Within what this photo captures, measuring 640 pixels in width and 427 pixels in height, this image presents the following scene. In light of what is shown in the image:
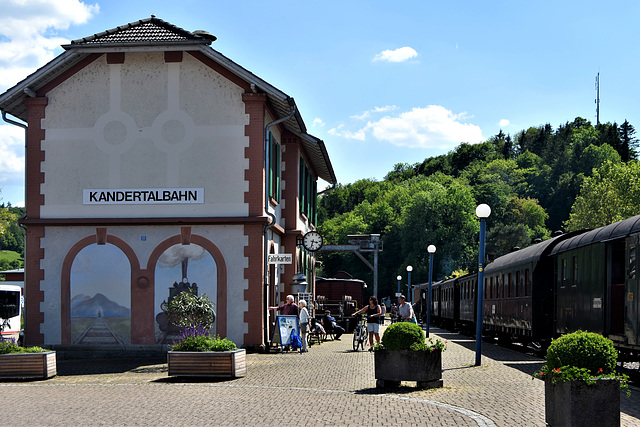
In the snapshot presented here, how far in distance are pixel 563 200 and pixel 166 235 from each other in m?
98.5

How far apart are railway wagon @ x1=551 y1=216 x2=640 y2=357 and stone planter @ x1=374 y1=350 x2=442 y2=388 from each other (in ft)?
11.0

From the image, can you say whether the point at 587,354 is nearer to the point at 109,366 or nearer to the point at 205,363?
the point at 205,363

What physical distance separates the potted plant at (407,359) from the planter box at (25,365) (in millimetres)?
6343

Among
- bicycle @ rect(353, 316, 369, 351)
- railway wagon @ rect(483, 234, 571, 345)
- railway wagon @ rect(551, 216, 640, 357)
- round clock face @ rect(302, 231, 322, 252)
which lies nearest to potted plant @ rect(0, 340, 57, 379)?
bicycle @ rect(353, 316, 369, 351)

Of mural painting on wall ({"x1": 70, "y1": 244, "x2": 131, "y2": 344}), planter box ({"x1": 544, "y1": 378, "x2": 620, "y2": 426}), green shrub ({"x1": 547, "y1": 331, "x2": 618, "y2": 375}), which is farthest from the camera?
mural painting on wall ({"x1": 70, "y1": 244, "x2": 131, "y2": 344})

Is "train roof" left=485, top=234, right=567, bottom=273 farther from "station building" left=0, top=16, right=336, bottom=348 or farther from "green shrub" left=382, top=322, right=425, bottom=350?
"green shrub" left=382, top=322, right=425, bottom=350

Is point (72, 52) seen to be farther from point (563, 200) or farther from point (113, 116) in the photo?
point (563, 200)

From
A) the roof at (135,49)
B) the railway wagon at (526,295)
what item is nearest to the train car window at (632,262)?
the railway wagon at (526,295)

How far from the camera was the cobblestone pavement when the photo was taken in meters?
10.4

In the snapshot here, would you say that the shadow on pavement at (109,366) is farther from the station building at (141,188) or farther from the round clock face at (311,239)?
the round clock face at (311,239)

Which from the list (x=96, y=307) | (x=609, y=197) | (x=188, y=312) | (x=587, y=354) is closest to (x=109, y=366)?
(x=188, y=312)

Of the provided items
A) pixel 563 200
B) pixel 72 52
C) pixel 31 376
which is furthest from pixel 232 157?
pixel 563 200

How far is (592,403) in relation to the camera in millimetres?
7941

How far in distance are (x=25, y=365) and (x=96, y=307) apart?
6.85 m
